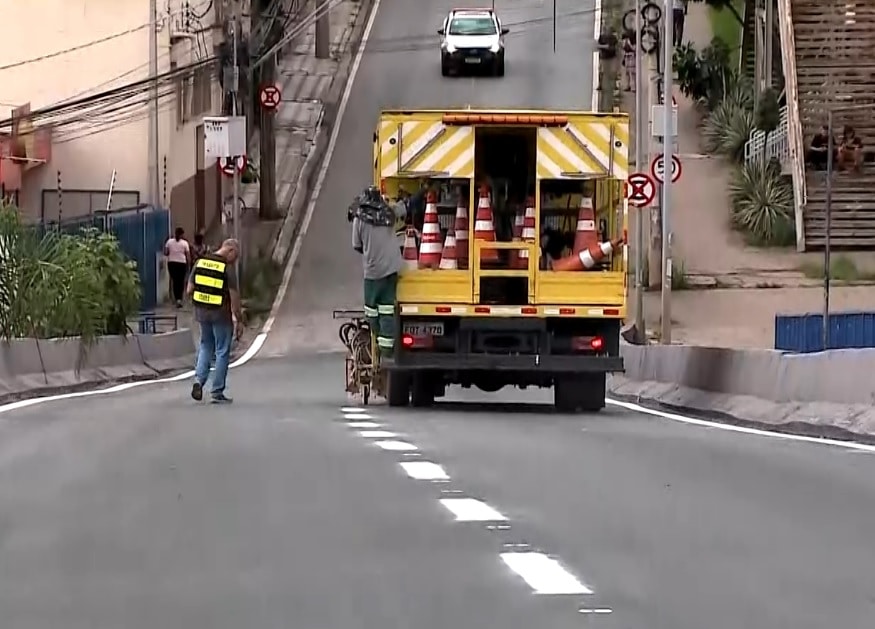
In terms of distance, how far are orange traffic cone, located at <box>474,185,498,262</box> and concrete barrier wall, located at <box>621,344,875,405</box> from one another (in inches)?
118

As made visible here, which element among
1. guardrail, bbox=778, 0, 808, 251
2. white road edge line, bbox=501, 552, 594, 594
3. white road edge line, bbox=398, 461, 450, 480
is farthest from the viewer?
guardrail, bbox=778, 0, 808, 251

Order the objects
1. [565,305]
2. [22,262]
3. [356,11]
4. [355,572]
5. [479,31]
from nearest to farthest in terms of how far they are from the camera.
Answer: [355,572] → [565,305] → [22,262] → [479,31] → [356,11]

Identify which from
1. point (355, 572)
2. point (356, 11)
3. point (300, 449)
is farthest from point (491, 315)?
point (356, 11)

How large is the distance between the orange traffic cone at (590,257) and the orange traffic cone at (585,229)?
68 millimetres

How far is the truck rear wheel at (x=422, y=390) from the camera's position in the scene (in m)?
21.5

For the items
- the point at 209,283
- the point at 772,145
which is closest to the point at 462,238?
the point at 209,283

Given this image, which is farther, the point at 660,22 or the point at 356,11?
the point at 356,11

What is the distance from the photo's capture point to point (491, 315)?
2022 cm

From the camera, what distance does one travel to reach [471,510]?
10992mm

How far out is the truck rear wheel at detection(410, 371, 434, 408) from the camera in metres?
21.5

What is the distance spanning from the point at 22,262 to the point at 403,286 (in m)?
7.59

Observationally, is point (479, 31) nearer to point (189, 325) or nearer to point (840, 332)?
point (189, 325)

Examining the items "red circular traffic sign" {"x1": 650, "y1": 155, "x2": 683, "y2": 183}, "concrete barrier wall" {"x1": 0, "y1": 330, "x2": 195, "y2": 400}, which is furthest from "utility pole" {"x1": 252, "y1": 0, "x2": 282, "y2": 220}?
"concrete barrier wall" {"x1": 0, "y1": 330, "x2": 195, "y2": 400}

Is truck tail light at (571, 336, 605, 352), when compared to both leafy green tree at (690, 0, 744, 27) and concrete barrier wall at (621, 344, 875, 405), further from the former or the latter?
leafy green tree at (690, 0, 744, 27)
